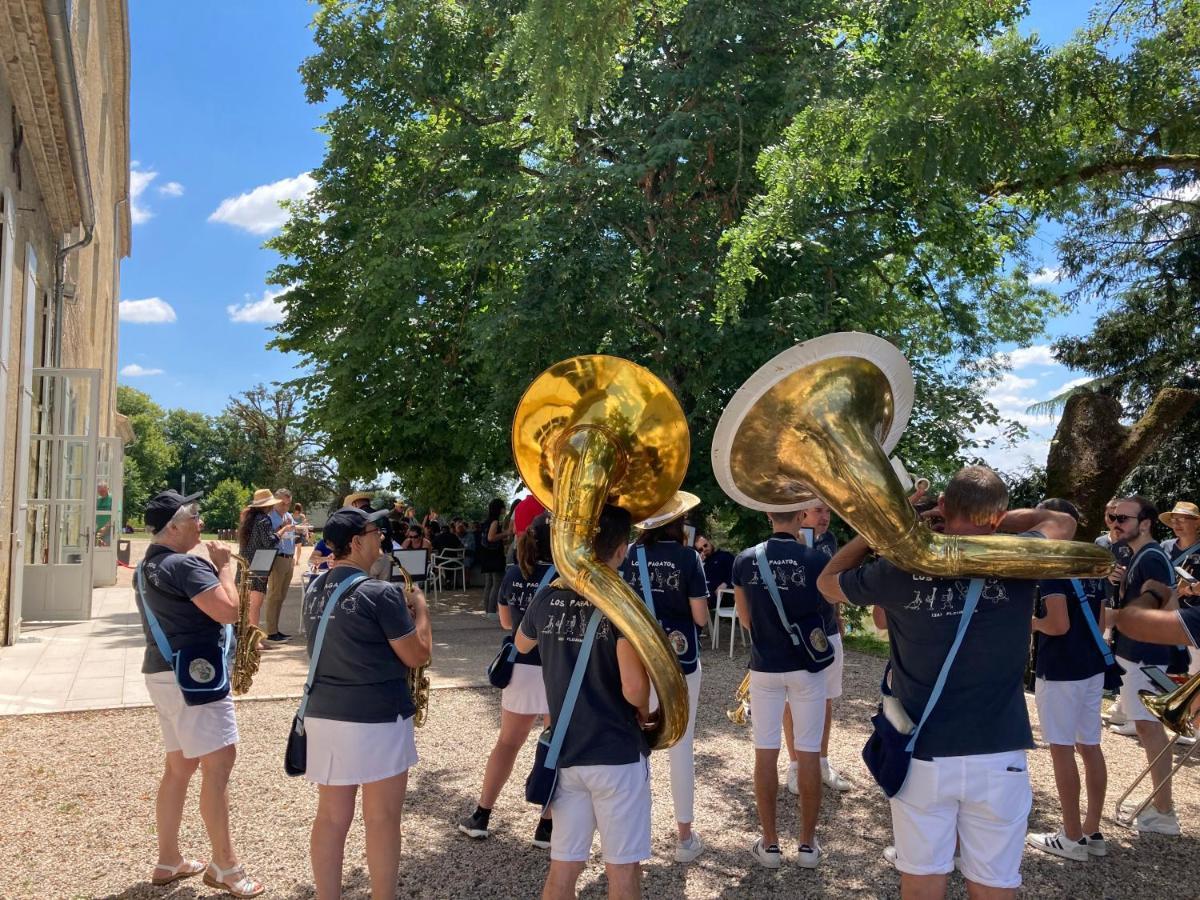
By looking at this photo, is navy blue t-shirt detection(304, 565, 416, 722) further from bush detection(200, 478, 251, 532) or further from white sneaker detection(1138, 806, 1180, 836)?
bush detection(200, 478, 251, 532)

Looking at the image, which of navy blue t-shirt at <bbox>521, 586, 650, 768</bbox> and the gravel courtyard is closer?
navy blue t-shirt at <bbox>521, 586, 650, 768</bbox>

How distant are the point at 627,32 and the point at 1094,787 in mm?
4977

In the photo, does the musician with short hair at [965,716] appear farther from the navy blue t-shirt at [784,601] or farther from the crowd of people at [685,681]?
the navy blue t-shirt at [784,601]

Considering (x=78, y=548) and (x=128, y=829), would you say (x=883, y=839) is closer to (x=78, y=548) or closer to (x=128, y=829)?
(x=128, y=829)

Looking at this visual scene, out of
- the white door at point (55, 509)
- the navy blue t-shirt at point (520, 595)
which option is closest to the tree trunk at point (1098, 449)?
the navy blue t-shirt at point (520, 595)

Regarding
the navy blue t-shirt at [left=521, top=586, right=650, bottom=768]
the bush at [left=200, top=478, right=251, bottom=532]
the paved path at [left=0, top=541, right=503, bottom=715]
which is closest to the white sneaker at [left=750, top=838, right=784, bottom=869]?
the navy blue t-shirt at [left=521, top=586, right=650, bottom=768]

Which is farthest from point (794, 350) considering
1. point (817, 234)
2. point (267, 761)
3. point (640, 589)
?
point (817, 234)

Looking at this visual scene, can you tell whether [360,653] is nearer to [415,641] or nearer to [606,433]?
[415,641]

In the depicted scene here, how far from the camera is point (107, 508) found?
15.5 m

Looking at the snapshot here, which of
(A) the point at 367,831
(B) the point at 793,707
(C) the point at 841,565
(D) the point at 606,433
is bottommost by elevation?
(A) the point at 367,831

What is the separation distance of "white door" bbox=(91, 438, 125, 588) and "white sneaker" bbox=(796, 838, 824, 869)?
13445mm

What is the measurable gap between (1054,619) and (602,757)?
2.35m

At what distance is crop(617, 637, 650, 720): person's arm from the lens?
2.94 metres

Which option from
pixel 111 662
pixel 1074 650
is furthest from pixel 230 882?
pixel 111 662
